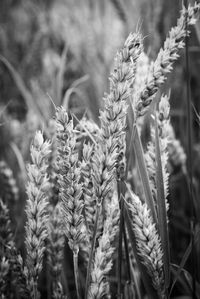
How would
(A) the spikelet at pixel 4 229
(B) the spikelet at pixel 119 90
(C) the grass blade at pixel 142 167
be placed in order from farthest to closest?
(A) the spikelet at pixel 4 229 < (C) the grass blade at pixel 142 167 < (B) the spikelet at pixel 119 90

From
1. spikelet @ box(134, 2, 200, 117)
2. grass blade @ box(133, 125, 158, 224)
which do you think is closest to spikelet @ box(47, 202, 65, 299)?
grass blade @ box(133, 125, 158, 224)

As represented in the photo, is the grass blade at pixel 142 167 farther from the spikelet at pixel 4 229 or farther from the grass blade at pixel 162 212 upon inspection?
the spikelet at pixel 4 229

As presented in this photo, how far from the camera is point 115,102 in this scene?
1.83ft

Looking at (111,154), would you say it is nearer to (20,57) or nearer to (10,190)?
(10,190)

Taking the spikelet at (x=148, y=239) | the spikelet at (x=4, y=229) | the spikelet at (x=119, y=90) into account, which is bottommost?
the spikelet at (x=148, y=239)

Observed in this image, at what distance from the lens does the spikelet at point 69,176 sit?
1.91 feet

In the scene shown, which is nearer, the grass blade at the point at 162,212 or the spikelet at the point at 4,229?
the grass blade at the point at 162,212

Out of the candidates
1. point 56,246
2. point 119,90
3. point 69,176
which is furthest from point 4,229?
point 119,90

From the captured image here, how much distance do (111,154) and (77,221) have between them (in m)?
0.13

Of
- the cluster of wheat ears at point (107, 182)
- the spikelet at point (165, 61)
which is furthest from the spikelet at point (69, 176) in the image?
the spikelet at point (165, 61)

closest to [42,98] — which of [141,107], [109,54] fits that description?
[109,54]

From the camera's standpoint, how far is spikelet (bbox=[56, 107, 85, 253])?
58 cm

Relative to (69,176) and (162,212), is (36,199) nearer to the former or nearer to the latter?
(69,176)

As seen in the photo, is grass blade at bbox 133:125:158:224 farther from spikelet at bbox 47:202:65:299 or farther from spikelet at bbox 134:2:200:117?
spikelet at bbox 47:202:65:299
